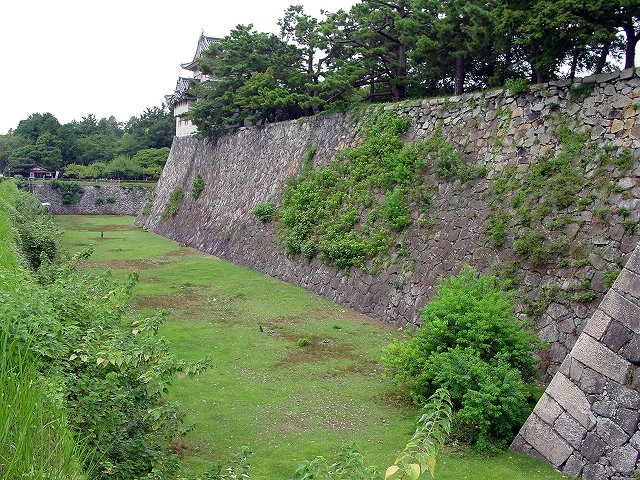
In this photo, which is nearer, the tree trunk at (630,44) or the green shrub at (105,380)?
the green shrub at (105,380)

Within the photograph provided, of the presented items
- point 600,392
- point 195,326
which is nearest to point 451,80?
point 195,326

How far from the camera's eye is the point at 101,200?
48.4 m

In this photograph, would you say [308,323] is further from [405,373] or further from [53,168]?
[53,168]

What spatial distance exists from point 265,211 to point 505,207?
1151 centimetres

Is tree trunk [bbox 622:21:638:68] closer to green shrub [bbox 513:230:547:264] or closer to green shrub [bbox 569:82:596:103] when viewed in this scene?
green shrub [bbox 569:82:596:103]

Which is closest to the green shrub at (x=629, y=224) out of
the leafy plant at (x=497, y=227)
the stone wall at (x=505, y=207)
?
the stone wall at (x=505, y=207)

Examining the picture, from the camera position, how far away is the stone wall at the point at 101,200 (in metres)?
46.9

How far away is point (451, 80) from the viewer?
19922 millimetres

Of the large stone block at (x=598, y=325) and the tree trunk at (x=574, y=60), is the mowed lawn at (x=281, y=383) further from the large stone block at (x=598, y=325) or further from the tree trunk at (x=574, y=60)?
the tree trunk at (x=574, y=60)

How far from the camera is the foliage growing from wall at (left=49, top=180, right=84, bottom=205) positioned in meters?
47.2

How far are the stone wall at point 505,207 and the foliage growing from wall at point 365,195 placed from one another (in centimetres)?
36

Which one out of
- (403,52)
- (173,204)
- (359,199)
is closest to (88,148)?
(173,204)

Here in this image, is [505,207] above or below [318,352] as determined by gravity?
above

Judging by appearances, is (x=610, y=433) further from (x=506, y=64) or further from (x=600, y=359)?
(x=506, y=64)
